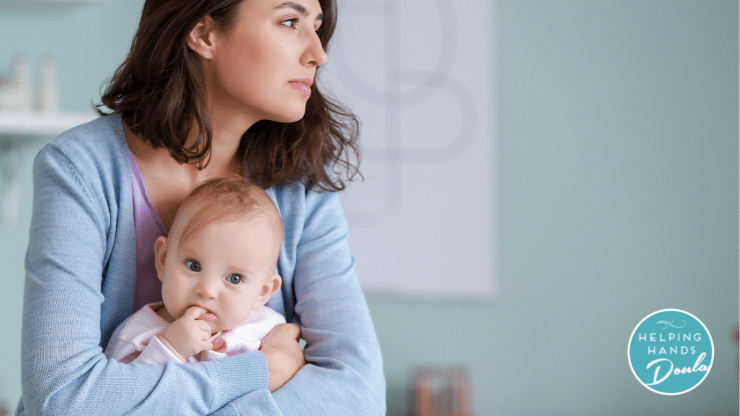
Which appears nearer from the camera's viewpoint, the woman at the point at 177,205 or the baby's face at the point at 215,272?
the woman at the point at 177,205

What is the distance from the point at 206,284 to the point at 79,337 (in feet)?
0.67

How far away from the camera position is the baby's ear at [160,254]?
1.09 meters

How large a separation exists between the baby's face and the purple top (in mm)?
81

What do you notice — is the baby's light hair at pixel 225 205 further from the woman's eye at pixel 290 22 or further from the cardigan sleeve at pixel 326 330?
the woman's eye at pixel 290 22

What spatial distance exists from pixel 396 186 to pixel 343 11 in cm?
81

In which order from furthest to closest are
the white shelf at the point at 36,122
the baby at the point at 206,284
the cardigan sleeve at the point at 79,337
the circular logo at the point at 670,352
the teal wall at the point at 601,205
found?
1. the teal wall at the point at 601,205
2. the circular logo at the point at 670,352
3. the white shelf at the point at 36,122
4. the baby at the point at 206,284
5. the cardigan sleeve at the point at 79,337

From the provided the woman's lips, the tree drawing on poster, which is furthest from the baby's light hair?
the tree drawing on poster

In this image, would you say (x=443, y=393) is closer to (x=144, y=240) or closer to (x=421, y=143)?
(x=421, y=143)

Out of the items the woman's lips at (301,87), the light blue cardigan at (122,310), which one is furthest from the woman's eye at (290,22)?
the light blue cardigan at (122,310)

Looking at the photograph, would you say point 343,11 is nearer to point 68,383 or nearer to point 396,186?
point 396,186

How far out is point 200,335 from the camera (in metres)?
1.00

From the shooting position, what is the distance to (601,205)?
114 inches

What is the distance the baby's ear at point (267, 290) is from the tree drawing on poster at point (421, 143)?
159 centimetres

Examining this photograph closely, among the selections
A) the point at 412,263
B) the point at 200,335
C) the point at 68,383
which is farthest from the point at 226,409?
the point at 412,263
